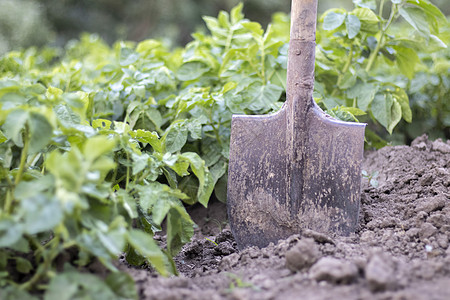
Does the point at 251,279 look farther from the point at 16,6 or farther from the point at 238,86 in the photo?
the point at 16,6

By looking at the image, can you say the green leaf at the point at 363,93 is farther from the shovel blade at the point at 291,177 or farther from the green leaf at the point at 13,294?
the green leaf at the point at 13,294

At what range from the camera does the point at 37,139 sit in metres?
1.20

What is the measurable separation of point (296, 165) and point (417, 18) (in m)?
1.07

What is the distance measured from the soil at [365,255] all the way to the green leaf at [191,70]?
0.82m

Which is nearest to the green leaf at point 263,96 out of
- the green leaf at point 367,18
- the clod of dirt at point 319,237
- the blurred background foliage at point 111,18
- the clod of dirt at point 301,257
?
the green leaf at point 367,18

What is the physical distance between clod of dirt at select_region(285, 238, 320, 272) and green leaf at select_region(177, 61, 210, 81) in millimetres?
1373

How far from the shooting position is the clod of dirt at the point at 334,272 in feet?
3.90

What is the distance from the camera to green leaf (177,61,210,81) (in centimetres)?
246

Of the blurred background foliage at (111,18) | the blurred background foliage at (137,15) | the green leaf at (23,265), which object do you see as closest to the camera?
the green leaf at (23,265)

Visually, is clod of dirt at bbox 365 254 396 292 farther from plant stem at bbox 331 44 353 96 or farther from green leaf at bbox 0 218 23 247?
plant stem at bbox 331 44 353 96

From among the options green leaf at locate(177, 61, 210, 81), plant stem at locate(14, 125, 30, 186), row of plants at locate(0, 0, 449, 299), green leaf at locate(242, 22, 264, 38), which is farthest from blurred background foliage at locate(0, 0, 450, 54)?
plant stem at locate(14, 125, 30, 186)

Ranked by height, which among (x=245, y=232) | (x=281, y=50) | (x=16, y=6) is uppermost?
(x=16, y=6)

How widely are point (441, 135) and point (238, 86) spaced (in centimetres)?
151

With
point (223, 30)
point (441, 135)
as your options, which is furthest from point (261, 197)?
point (441, 135)
